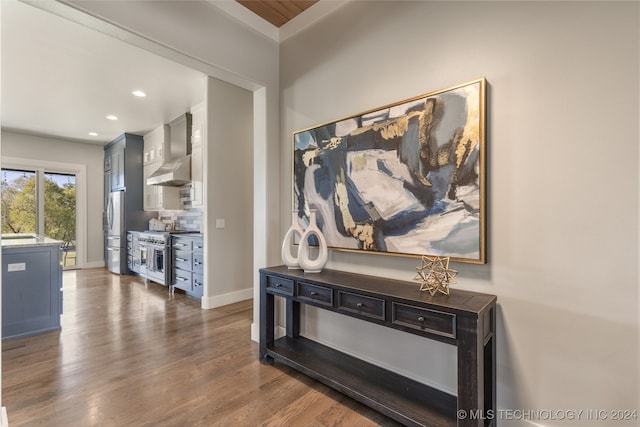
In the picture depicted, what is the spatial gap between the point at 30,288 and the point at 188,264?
1.62 m

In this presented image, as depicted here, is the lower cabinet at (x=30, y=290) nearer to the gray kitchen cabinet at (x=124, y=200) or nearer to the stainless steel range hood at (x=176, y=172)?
the stainless steel range hood at (x=176, y=172)

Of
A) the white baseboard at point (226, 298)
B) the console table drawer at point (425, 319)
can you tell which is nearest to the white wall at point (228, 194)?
the white baseboard at point (226, 298)

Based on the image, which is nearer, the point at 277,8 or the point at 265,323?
the point at 265,323

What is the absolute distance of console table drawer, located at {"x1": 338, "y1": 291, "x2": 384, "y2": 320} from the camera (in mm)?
1742

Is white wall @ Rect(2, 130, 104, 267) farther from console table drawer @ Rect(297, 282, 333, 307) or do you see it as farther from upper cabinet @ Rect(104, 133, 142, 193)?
console table drawer @ Rect(297, 282, 333, 307)

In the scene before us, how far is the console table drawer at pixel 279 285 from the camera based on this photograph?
7.40 feet

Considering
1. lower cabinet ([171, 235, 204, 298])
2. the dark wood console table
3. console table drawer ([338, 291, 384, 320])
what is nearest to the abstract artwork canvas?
the dark wood console table

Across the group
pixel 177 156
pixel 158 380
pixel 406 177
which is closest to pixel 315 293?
pixel 406 177

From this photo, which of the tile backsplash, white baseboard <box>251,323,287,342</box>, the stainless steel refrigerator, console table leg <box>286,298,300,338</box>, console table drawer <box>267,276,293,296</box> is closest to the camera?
console table drawer <box>267,276,293,296</box>

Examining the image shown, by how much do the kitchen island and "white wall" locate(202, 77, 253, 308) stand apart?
151cm

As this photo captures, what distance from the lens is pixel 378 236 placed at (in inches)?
82.6

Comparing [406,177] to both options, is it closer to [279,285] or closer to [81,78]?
[279,285]

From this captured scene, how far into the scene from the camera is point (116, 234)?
6086 millimetres

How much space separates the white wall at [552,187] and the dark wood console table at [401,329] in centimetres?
12
